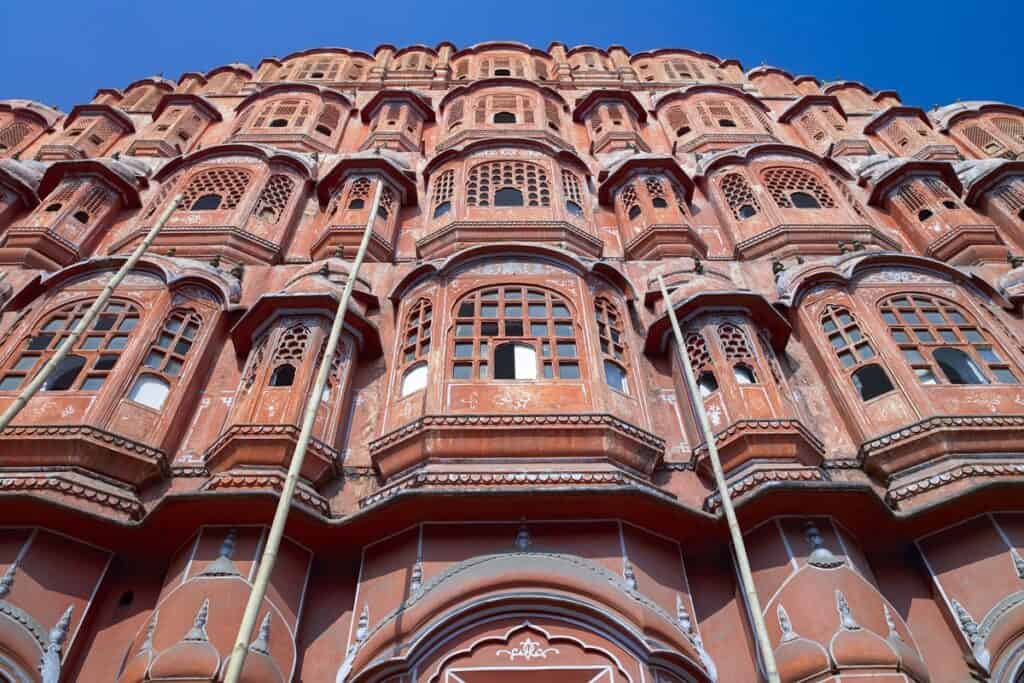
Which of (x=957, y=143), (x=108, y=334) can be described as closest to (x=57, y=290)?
(x=108, y=334)

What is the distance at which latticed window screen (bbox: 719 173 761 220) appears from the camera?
1828cm

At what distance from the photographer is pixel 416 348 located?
12727mm

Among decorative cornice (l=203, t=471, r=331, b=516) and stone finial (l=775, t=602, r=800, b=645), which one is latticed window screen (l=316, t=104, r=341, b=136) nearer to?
decorative cornice (l=203, t=471, r=331, b=516)

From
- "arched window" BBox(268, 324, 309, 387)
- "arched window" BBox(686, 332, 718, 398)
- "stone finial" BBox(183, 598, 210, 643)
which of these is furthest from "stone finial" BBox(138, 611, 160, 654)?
Answer: "arched window" BBox(686, 332, 718, 398)

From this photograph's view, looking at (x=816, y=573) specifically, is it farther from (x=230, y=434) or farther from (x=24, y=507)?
(x=24, y=507)

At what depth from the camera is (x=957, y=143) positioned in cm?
2388

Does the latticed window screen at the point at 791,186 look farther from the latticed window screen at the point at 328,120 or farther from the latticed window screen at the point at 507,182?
the latticed window screen at the point at 328,120

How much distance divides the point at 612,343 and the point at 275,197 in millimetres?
9720

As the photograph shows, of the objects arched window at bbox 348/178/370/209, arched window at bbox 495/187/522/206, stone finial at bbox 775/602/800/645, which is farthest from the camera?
arched window at bbox 348/178/370/209

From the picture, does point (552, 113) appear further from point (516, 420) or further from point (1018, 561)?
point (1018, 561)

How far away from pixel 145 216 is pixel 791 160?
1530 cm

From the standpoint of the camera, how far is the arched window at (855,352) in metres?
12.4

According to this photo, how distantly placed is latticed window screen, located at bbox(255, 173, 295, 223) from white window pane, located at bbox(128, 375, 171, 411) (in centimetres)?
641

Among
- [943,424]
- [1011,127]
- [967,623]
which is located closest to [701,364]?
[943,424]
